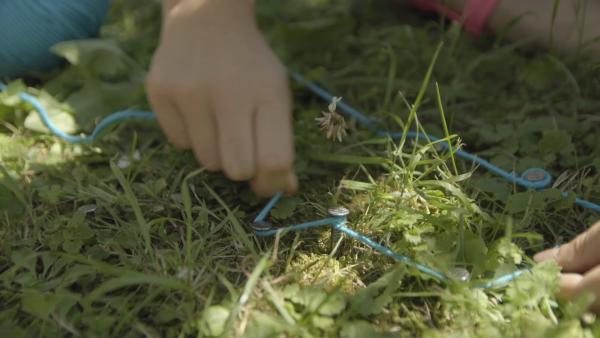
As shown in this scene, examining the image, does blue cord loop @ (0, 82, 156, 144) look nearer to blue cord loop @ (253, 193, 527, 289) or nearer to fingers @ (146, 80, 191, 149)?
fingers @ (146, 80, 191, 149)

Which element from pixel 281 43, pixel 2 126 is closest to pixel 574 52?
pixel 281 43

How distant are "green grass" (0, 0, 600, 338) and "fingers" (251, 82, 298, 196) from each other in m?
0.11

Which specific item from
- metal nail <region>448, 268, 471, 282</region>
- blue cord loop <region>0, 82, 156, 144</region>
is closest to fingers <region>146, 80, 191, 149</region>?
blue cord loop <region>0, 82, 156, 144</region>

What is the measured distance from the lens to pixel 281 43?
1674 millimetres

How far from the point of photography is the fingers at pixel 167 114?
3.63ft

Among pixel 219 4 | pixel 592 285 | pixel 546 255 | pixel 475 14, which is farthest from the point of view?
pixel 475 14

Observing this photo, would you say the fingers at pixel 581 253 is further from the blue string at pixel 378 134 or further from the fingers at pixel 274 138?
the fingers at pixel 274 138

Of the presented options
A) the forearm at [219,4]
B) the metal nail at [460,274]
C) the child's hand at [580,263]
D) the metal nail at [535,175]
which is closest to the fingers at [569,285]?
the child's hand at [580,263]

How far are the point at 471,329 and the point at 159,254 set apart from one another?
51cm

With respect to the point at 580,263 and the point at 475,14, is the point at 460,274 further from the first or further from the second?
the point at 475,14

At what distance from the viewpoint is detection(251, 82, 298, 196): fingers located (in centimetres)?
105

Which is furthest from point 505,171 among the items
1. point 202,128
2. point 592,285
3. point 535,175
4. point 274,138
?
point 202,128

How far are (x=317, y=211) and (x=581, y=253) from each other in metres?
0.45

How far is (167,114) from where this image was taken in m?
1.13
